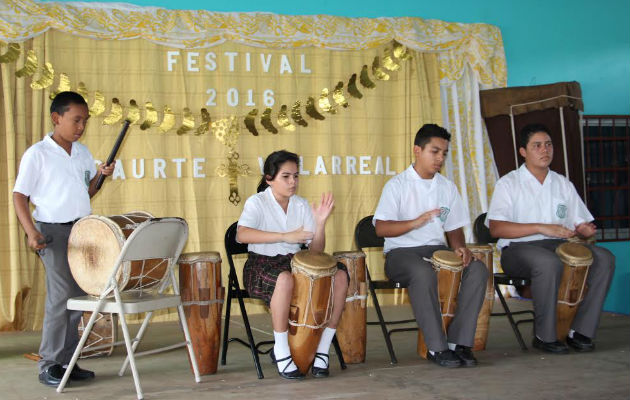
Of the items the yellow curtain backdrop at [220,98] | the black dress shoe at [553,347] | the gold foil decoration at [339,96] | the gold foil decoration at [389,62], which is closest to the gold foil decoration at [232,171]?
the yellow curtain backdrop at [220,98]

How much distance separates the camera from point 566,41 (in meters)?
6.80

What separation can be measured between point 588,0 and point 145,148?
4.06 metres

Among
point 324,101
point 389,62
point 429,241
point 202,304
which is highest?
point 389,62

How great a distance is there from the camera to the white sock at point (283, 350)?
373 centimetres

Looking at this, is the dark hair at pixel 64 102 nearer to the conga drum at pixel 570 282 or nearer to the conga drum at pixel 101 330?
the conga drum at pixel 101 330

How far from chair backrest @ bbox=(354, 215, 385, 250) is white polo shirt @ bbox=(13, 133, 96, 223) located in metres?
1.59

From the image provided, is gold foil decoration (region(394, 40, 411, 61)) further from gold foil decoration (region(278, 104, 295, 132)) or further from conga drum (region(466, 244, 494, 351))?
conga drum (region(466, 244, 494, 351))

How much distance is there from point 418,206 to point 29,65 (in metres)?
3.03

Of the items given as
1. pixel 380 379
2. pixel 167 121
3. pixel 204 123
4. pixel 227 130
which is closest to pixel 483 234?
pixel 380 379

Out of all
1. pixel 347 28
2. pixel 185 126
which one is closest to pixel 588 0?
pixel 347 28

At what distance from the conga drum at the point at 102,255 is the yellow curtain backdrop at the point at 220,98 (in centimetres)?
217

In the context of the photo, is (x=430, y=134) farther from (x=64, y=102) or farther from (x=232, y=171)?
(x=232, y=171)

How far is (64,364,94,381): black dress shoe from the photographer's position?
3.77 meters

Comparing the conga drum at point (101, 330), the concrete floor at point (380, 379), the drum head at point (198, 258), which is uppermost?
the drum head at point (198, 258)
